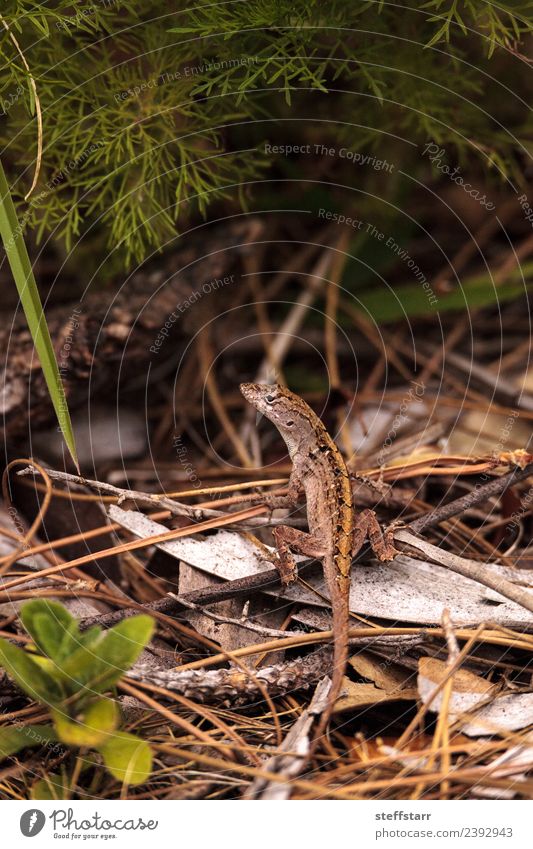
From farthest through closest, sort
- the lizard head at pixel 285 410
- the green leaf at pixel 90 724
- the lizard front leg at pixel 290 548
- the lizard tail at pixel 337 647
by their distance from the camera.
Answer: the lizard head at pixel 285 410 < the lizard front leg at pixel 290 548 < the lizard tail at pixel 337 647 < the green leaf at pixel 90 724

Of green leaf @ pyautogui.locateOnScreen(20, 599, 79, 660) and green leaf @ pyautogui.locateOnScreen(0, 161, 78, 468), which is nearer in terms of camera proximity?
green leaf @ pyautogui.locateOnScreen(20, 599, 79, 660)

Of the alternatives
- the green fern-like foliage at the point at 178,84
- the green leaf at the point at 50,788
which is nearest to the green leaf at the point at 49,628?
the green leaf at the point at 50,788

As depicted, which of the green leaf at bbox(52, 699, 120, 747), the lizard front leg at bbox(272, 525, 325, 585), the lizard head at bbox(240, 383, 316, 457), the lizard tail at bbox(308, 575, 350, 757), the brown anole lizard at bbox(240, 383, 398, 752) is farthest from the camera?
the lizard head at bbox(240, 383, 316, 457)

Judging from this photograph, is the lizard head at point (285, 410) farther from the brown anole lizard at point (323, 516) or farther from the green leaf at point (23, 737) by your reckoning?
the green leaf at point (23, 737)

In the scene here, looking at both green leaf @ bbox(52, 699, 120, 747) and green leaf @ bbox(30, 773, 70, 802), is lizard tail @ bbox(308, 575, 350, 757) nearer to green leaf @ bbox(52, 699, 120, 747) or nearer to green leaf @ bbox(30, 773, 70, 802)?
green leaf @ bbox(52, 699, 120, 747)

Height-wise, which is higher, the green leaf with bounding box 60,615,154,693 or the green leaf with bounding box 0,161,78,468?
the green leaf with bounding box 0,161,78,468

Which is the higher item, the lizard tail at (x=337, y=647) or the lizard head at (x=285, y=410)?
the lizard head at (x=285, y=410)

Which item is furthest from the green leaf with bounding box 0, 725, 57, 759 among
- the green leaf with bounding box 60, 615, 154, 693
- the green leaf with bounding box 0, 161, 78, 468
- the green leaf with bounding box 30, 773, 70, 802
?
the green leaf with bounding box 0, 161, 78, 468
